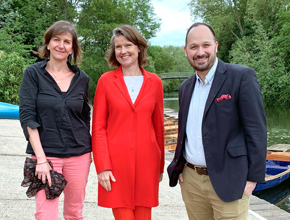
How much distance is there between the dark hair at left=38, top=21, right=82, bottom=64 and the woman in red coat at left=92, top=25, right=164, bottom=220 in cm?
33

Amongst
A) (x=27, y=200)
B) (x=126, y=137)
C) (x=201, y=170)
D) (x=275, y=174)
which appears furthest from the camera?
(x=275, y=174)

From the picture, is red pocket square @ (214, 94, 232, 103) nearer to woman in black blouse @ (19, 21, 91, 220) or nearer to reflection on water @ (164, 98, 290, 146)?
woman in black blouse @ (19, 21, 91, 220)

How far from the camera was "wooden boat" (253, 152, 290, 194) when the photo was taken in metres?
9.24

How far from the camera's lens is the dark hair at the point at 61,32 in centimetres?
256

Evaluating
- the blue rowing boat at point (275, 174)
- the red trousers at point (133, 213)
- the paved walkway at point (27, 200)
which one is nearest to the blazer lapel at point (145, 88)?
the red trousers at point (133, 213)

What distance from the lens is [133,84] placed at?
8.61 ft

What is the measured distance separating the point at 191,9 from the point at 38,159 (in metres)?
35.9

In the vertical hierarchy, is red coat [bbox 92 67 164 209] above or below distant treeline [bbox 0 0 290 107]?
below

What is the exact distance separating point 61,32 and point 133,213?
154 cm

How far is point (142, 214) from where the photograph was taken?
2.61 metres

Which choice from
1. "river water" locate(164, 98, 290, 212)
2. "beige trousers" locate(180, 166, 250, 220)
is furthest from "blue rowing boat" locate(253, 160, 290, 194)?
"beige trousers" locate(180, 166, 250, 220)

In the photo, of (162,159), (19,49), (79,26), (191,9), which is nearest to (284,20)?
(191,9)

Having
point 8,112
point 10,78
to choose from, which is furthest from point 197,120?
point 10,78

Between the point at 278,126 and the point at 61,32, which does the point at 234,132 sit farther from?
the point at 278,126
